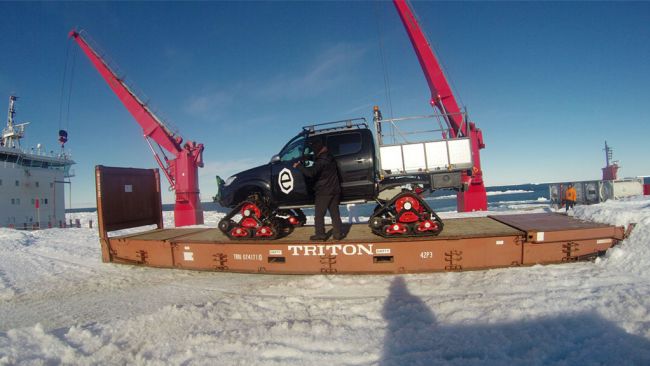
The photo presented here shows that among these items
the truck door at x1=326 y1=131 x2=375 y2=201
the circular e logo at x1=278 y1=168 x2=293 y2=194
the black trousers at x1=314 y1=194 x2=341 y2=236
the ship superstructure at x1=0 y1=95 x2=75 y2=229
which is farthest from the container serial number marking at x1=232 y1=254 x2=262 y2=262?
the ship superstructure at x1=0 y1=95 x2=75 y2=229

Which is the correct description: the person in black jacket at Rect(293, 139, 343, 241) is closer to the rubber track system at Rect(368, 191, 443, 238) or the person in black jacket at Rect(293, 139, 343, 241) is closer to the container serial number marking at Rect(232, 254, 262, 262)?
the rubber track system at Rect(368, 191, 443, 238)

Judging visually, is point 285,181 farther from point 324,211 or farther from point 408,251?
point 408,251

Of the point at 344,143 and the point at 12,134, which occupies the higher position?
the point at 12,134

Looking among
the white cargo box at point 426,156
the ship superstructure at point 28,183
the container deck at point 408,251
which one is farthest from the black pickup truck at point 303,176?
the ship superstructure at point 28,183

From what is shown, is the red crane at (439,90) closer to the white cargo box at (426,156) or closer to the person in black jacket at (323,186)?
the white cargo box at (426,156)

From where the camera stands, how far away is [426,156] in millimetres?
5832

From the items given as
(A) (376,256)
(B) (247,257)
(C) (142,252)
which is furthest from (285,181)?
(C) (142,252)

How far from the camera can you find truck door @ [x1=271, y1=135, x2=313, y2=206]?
6.09 metres

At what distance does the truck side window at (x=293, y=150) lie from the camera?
20.3ft

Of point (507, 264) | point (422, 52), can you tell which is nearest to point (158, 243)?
point (507, 264)

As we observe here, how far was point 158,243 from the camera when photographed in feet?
19.7

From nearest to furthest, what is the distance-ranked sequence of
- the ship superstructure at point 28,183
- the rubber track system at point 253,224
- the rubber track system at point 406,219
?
the rubber track system at point 406,219
the rubber track system at point 253,224
the ship superstructure at point 28,183

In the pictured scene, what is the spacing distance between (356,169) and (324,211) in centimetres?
106

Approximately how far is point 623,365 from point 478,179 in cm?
1592
